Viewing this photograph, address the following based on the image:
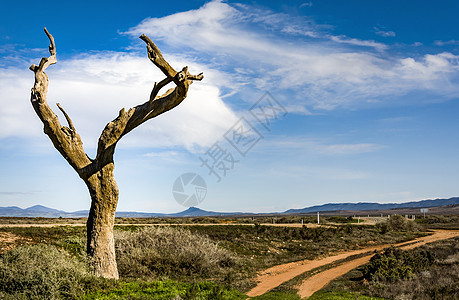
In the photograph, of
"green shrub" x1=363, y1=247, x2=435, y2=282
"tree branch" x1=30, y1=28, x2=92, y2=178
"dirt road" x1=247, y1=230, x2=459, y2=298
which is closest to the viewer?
"tree branch" x1=30, y1=28, x2=92, y2=178

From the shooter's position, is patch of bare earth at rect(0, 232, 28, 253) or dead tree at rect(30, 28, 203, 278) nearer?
dead tree at rect(30, 28, 203, 278)

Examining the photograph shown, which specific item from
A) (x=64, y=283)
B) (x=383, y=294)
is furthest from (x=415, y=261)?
(x=64, y=283)

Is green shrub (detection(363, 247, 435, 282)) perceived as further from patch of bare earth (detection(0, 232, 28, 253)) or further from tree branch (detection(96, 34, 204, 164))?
patch of bare earth (detection(0, 232, 28, 253))

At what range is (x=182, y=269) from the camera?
17.5 m

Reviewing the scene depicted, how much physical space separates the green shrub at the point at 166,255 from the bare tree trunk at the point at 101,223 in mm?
3767

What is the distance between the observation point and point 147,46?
10938 mm

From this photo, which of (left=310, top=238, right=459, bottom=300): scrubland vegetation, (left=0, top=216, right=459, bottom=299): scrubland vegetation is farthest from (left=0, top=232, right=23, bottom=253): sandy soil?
(left=310, top=238, right=459, bottom=300): scrubland vegetation

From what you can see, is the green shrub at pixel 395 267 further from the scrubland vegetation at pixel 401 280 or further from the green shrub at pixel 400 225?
the green shrub at pixel 400 225

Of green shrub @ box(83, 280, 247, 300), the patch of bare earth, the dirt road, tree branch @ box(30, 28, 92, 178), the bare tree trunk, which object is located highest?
tree branch @ box(30, 28, 92, 178)

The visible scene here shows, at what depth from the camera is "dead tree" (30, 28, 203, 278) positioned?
12.1m

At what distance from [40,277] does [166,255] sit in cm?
801

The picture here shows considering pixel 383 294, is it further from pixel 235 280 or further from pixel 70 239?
pixel 70 239

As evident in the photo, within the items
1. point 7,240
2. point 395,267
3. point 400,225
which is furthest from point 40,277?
point 400,225

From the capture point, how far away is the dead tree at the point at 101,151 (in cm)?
1206
